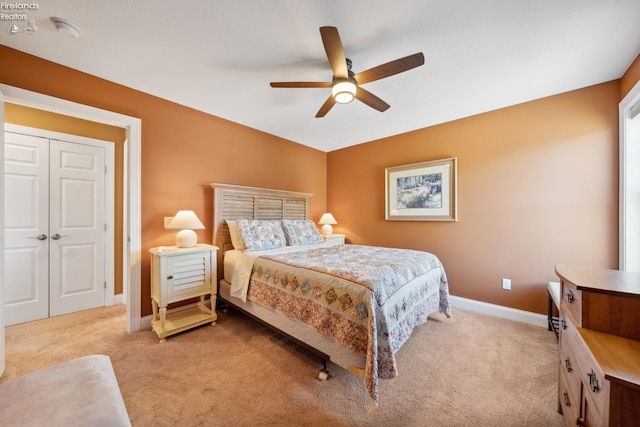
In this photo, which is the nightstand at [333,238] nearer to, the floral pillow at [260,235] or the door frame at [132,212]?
the floral pillow at [260,235]

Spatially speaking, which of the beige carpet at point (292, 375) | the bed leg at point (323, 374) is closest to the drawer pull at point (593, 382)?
the beige carpet at point (292, 375)

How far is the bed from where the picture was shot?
59.9 inches

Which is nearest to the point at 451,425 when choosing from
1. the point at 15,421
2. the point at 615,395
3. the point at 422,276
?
the point at 615,395

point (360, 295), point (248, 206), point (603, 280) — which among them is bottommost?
point (360, 295)

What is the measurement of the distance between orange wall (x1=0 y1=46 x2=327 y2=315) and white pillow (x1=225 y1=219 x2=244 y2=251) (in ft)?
1.09

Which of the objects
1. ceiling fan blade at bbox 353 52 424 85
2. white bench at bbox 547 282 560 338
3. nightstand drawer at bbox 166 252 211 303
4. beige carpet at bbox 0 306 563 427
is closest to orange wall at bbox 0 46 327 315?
nightstand drawer at bbox 166 252 211 303

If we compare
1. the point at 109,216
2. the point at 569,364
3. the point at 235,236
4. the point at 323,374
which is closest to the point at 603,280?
the point at 569,364

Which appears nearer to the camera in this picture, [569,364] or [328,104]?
[569,364]

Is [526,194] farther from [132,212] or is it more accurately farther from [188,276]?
[132,212]

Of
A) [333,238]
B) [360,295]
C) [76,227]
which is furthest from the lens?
[333,238]

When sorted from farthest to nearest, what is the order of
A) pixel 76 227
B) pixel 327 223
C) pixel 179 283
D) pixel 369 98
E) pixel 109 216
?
1. pixel 327 223
2. pixel 109 216
3. pixel 76 227
4. pixel 179 283
5. pixel 369 98

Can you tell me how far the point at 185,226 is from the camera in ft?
8.20

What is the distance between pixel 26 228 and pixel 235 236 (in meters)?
2.34

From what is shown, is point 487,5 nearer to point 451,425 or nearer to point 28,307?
point 451,425
